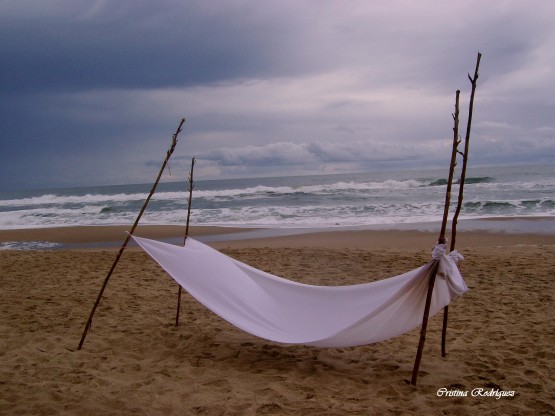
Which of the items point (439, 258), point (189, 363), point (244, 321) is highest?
point (439, 258)

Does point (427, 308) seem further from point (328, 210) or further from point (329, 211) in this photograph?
point (328, 210)

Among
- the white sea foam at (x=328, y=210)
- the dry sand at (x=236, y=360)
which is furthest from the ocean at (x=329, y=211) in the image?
the dry sand at (x=236, y=360)

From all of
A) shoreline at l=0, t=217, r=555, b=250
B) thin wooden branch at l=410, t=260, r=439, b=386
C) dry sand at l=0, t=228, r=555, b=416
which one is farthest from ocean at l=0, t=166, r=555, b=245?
thin wooden branch at l=410, t=260, r=439, b=386

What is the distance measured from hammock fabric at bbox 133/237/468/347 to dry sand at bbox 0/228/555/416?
29cm

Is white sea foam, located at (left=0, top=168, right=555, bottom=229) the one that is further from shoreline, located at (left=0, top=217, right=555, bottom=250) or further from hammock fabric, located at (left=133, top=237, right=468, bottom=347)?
hammock fabric, located at (left=133, top=237, right=468, bottom=347)

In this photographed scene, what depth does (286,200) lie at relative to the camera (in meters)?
20.0

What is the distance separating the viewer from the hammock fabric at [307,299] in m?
2.57

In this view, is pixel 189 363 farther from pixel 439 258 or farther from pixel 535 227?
pixel 535 227

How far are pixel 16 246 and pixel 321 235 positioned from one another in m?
6.85

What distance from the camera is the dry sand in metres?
2.36

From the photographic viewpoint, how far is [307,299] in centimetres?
311

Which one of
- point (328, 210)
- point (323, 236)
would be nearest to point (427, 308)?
point (323, 236)

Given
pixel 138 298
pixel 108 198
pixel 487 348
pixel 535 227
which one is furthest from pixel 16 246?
pixel 108 198

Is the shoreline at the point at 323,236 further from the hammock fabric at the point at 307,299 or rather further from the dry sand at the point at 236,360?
the hammock fabric at the point at 307,299
